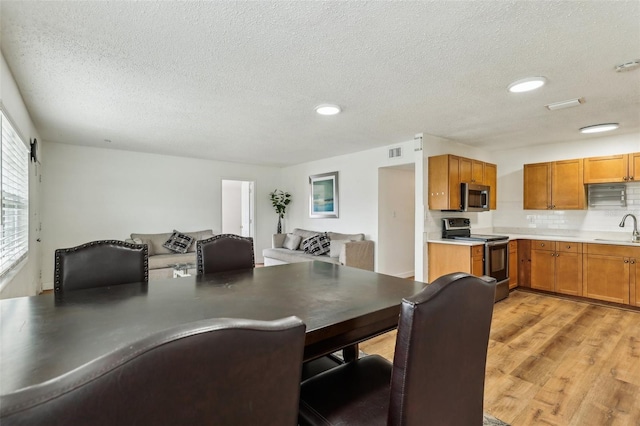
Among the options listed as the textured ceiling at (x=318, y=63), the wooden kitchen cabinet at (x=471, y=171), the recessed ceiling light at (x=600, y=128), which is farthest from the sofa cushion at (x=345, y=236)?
the recessed ceiling light at (x=600, y=128)

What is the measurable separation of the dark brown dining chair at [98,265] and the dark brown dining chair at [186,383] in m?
1.60

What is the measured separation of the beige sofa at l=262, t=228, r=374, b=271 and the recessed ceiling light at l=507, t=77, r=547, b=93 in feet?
9.53

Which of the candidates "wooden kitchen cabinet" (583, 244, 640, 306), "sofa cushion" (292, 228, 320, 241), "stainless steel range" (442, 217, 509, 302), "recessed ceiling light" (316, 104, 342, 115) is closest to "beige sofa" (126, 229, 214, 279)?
"sofa cushion" (292, 228, 320, 241)

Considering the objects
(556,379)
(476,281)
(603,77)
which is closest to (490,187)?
(603,77)

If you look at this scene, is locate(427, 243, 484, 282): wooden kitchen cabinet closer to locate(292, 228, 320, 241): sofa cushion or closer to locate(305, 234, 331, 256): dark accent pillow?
locate(305, 234, 331, 256): dark accent pillow

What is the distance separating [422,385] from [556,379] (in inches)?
81.8

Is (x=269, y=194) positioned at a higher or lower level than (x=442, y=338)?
higher

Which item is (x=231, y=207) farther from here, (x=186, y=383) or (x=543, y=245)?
(x=186, y=383)

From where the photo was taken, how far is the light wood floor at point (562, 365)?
6.27 feet

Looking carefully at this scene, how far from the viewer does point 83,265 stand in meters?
1.76

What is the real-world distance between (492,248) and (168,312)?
415 cm

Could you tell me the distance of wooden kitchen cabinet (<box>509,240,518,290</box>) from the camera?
4.55 metres

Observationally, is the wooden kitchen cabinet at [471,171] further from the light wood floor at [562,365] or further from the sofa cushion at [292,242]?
the sofa cushion at [292,242]

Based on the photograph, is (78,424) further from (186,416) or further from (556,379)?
(556,379)
